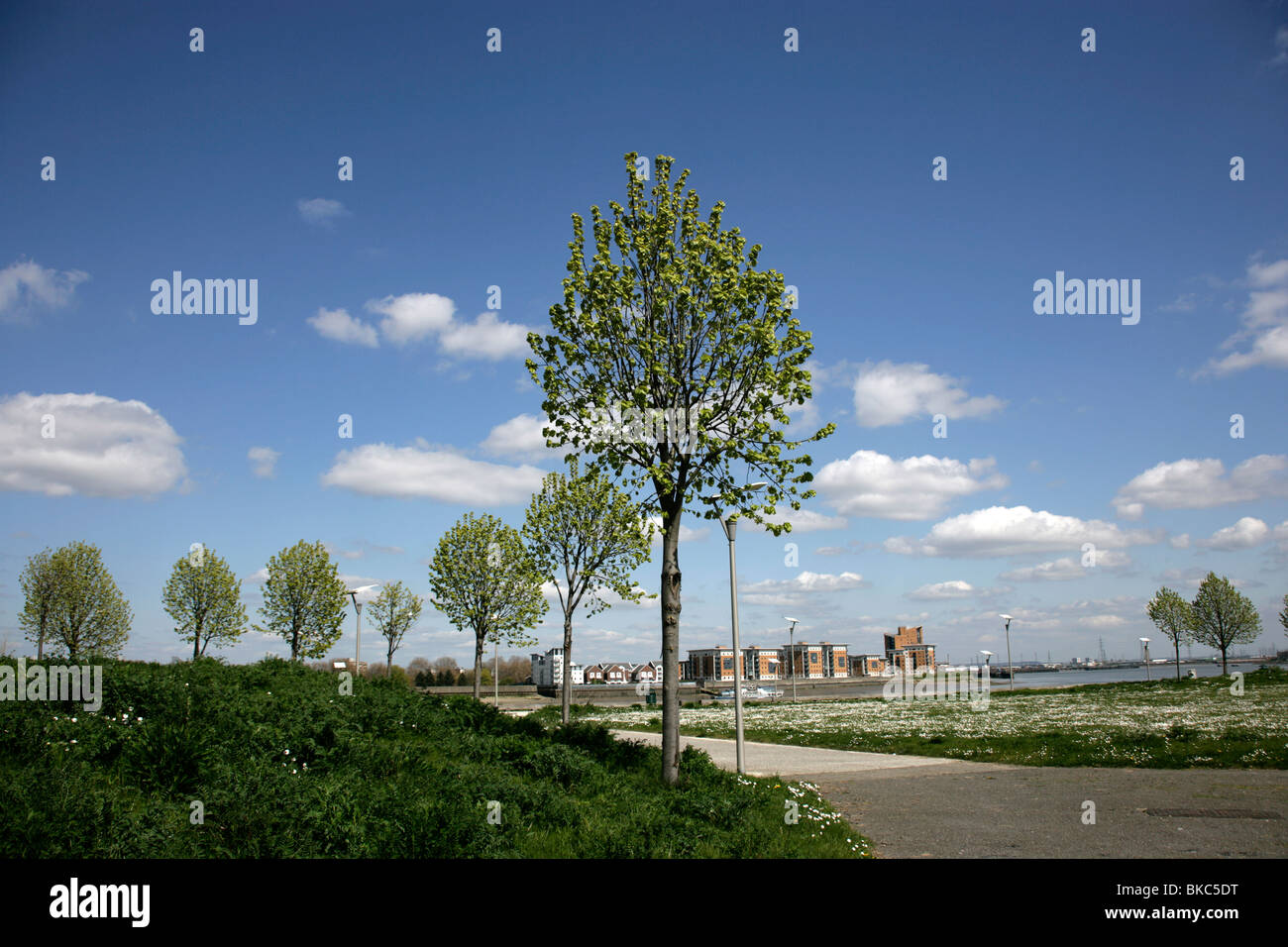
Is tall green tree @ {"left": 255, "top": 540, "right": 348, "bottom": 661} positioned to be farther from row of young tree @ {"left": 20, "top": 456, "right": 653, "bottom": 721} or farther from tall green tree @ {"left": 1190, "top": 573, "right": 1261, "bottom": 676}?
tall green tree @ {"left": 1190, "top": 573, "right": 1261, "bottom": 676}

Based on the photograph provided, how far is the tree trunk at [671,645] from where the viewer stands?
42.5 feet

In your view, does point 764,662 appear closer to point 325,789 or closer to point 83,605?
point 83,605

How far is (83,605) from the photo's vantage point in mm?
50125

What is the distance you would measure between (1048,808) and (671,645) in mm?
6957

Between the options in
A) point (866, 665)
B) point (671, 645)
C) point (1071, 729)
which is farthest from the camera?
point (866, 665)

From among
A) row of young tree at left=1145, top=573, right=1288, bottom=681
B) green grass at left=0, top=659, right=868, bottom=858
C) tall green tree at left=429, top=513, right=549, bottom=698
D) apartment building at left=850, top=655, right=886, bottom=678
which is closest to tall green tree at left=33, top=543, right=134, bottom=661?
tall green tree at left=429, top=513, right=549, bottom=698

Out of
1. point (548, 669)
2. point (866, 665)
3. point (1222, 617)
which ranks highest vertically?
point (1222, 617)

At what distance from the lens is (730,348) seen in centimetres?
1366

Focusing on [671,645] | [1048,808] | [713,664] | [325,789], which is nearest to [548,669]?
[713,664]

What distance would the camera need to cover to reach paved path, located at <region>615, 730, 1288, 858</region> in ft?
32.4

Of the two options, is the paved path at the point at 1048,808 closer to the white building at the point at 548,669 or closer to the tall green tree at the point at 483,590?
the tall green tree at the point at 483,590
